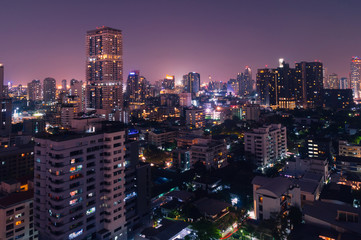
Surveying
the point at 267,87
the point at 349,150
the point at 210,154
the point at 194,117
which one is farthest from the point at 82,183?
the point at 267,87

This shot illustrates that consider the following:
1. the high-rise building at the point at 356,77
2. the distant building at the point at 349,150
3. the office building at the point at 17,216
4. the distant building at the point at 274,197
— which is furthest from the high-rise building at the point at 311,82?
the office building at the point at 17,216

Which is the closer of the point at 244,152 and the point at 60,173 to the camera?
the point at 60,173

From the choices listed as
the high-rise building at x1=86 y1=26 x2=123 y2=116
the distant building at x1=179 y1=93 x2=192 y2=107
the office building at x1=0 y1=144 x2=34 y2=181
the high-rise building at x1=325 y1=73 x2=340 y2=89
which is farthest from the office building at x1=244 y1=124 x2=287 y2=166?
the high-rise building at x1=325 y1=73 x2=340 y2=89

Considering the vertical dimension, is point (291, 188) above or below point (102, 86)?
below

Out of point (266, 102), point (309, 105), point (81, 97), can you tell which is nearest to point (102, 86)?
point (81, 97)

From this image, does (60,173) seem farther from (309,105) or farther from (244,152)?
(309,105)

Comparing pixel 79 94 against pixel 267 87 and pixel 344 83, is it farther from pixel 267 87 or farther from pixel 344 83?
pixel 344 83
